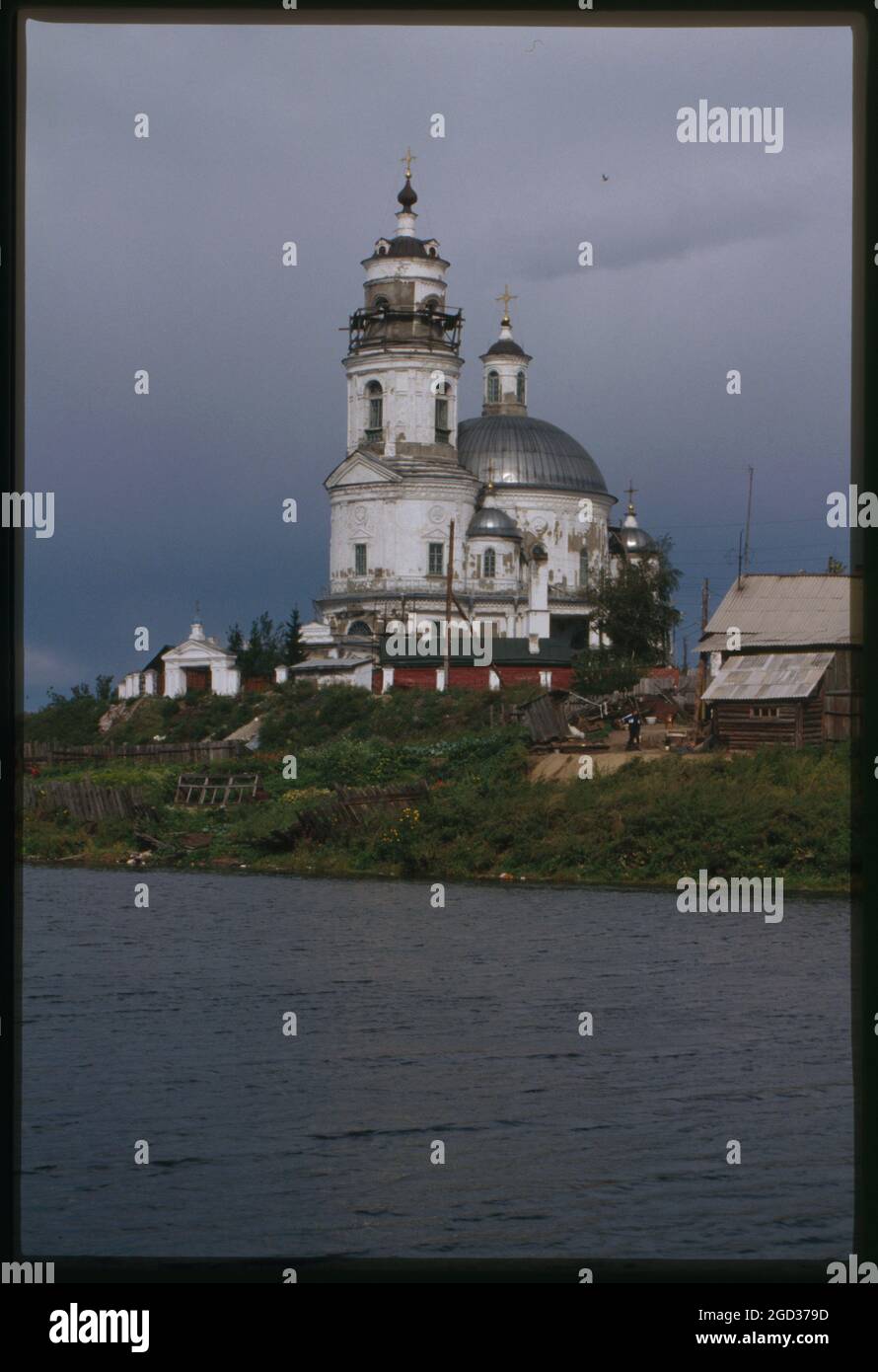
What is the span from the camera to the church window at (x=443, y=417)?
72.8 meters

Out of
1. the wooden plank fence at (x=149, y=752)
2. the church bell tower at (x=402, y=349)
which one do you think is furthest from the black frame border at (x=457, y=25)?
the church bell tower at (x=402, y=349)

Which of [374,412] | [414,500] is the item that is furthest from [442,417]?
[414,500]

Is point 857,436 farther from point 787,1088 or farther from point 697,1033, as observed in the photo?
point 697,1033

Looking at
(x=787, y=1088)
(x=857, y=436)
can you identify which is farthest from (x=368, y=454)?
(x=857, y=436)

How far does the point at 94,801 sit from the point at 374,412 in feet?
120

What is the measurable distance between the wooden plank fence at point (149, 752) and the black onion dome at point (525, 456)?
97.0ft

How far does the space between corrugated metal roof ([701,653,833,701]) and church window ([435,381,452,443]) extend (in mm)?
34233

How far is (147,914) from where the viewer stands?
26.1 m

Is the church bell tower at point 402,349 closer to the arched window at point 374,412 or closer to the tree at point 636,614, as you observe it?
the arched window at point 374,412

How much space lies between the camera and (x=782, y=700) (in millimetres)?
38062

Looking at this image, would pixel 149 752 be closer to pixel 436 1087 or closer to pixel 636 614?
pixel 636 614

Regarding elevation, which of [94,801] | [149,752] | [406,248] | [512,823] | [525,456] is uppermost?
[406,248]

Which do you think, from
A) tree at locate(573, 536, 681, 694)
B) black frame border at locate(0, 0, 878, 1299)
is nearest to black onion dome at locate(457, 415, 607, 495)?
tree at locate(573, 536, 681, 694)

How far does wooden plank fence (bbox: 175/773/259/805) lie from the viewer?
134ft
